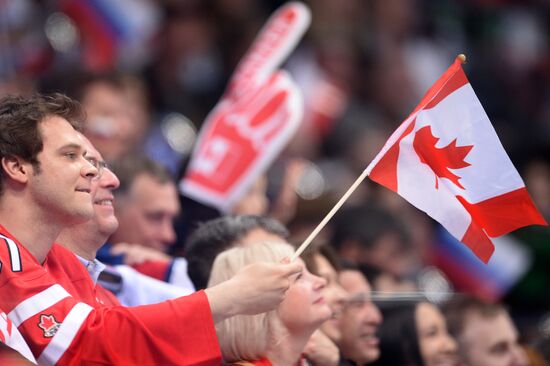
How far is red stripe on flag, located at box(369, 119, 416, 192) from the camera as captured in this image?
402cm

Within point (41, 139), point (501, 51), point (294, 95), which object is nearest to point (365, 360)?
point (294, 95)

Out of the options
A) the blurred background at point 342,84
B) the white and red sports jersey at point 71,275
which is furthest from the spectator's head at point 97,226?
the blurred background at point 342,84

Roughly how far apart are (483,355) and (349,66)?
4768mm

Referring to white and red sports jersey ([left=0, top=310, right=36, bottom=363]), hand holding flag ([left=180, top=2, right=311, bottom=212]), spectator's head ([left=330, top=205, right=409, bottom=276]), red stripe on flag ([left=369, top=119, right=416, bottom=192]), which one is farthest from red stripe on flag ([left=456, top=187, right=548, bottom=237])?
spectator's head ([left=330, top=205, right=409, bottom=276])

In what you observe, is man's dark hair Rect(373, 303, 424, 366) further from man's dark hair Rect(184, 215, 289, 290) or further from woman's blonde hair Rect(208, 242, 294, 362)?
woman's blonde hair Rect(208, 242, 294, 362)

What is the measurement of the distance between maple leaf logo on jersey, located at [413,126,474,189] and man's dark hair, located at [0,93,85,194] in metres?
1.11

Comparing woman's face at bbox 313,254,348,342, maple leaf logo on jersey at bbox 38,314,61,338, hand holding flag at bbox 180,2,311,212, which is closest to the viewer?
maple leaf logo on jersey at bbox 38,314,61,338

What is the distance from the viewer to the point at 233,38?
9.84 meters

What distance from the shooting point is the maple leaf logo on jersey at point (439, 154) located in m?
4.04

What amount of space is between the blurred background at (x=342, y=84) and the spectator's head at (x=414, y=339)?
46 centimetres

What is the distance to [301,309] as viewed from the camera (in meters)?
4.04

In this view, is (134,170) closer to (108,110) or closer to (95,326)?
(108,110)

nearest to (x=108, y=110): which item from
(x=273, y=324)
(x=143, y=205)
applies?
(x=143, y=205)

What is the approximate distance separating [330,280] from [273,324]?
964 mm
